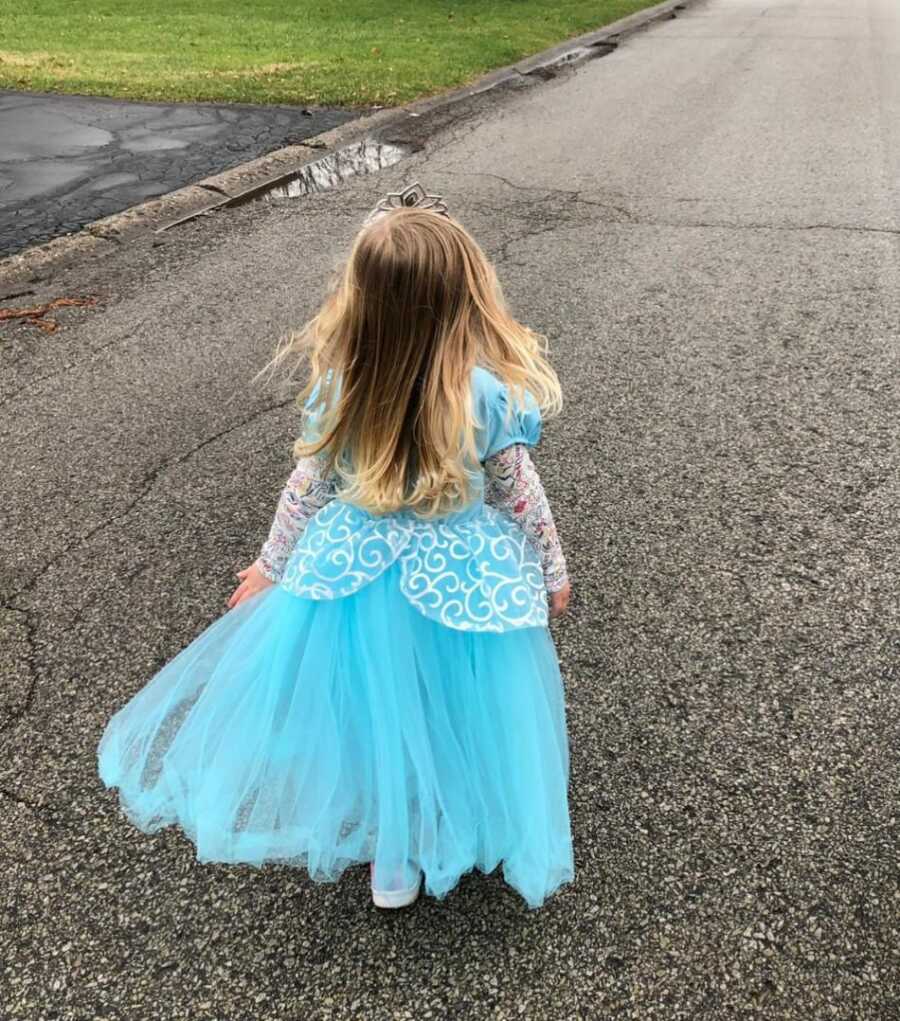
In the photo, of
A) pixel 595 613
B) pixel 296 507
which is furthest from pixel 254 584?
pixel 595 613

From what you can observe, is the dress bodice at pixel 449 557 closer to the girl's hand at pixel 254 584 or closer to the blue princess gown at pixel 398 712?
the blue princess gown at pixel 398 712

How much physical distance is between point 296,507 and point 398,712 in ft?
1.54

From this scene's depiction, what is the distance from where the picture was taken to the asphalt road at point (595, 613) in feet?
6.24

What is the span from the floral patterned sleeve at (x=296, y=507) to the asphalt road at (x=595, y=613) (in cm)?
72

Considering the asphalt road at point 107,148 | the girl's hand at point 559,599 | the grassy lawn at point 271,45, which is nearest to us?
the girl's hand at point 559,599

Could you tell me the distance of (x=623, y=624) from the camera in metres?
2.84

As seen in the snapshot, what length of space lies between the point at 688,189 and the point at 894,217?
5.03 feet

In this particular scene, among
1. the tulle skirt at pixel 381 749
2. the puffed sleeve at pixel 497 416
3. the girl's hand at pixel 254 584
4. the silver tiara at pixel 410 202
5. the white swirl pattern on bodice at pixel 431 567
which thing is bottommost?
the tulle skirt at pixel 381 749

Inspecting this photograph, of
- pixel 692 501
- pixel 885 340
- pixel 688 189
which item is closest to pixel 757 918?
pixel 692 501

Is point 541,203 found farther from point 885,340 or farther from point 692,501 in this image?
point 692,501

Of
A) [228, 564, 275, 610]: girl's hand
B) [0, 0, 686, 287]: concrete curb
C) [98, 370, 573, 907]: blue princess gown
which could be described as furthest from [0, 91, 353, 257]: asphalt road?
[98, 370, 573, 907]: blue princess gown

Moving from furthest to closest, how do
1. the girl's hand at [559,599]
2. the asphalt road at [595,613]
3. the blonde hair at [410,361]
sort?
the girl's hand at [559,599], the asphalt road at [595,613], the blonde hair at [410,361]

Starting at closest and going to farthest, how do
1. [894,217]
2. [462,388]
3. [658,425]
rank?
[462,388]
[658,425]
[894,217]

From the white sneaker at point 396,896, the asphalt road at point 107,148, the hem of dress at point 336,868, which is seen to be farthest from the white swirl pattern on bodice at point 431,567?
the asphalt road at point 107,148
